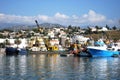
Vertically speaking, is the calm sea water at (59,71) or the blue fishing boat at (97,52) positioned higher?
the blue fishing boat at (97,52)

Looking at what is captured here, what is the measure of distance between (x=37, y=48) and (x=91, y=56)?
71911 millimetres

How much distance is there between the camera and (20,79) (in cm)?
4425

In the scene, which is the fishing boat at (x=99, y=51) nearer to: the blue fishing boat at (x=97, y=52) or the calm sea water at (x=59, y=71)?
the blue fishing boat at (x=97, y=52)

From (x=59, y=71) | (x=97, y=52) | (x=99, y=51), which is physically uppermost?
(x=99, y=51)

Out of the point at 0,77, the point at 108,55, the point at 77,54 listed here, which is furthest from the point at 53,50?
the point at 0,77

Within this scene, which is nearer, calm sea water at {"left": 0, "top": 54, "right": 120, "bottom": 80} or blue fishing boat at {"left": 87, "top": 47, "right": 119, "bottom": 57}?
calm sea water at {"left": 0, "top": 54, "right": 120, "bottom": 80}

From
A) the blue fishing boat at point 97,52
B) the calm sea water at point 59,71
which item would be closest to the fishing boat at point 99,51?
the blue fishing boat at point 97,52

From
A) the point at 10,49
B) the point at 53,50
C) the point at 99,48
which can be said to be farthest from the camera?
the point at 53,50

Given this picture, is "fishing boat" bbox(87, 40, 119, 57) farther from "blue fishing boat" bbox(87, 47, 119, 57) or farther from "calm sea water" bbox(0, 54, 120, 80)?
"calm sea water" bbox(0, 54, 120, 80)

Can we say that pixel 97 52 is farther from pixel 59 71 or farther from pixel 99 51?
pixel 59 71

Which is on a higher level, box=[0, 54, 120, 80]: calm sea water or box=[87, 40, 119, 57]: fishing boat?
box=[87, 40, 119, 57]: fishing boat

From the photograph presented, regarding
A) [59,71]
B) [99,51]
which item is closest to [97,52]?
[99,51]

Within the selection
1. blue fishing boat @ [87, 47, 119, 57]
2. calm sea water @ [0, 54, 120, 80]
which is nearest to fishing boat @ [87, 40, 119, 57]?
blue fishing boat @ [87, 47, 119, 57]

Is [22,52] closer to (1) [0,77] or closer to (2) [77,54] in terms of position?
(2) [77,54]
